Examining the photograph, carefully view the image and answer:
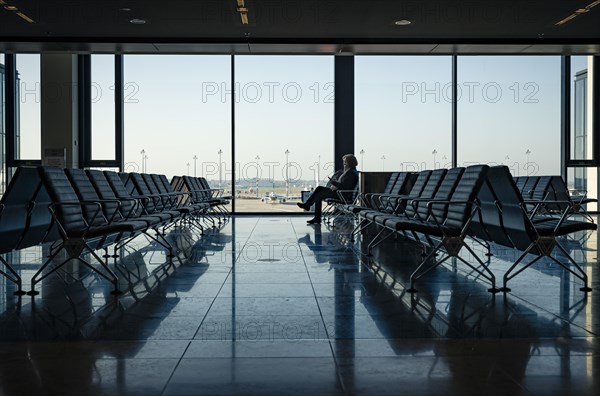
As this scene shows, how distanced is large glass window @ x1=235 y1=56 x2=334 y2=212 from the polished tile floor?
26.7 feet

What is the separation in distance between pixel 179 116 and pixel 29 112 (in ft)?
10.4

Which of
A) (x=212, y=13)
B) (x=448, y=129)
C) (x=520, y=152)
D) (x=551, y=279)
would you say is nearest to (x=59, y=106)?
(x=212, y=13)

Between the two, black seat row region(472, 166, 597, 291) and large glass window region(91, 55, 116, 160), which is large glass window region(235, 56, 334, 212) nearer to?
large glass window region(91, 55, 116, 160)

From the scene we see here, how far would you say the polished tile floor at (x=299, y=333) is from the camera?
2.05 meters

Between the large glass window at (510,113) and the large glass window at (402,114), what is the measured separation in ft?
1.39

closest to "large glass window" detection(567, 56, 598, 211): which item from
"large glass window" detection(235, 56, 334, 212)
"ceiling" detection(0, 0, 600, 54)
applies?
"ceiling" detection(0, 0, 600, 54)

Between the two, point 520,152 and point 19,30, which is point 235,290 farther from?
point 520,152

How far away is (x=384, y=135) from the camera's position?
Answer: 13250mm

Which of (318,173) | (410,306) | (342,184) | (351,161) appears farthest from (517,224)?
(318,173)

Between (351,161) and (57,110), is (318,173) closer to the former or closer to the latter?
(351,161)

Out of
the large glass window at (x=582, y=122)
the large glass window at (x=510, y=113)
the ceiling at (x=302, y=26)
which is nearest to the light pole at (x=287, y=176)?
the ceiling at (x=302, y=26)

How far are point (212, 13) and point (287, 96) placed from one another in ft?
18.4

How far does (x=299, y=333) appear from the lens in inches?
107

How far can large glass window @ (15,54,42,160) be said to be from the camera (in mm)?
12750
